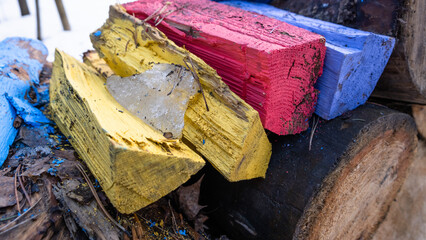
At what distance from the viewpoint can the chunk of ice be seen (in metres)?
1.44

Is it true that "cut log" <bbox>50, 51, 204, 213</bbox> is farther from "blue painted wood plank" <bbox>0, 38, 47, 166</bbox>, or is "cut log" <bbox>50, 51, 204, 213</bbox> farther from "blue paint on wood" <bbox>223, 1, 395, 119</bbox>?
"blue paint on wood" <bbox>223, 1, 395, 119</bbox>

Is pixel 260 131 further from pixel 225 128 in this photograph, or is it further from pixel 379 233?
pixel 379 233

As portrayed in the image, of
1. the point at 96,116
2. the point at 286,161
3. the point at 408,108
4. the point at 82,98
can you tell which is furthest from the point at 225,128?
the point at 408,108

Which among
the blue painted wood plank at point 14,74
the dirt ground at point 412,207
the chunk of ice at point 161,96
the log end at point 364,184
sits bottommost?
the dirt ground at point 412,207

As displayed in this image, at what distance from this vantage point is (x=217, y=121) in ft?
4.60

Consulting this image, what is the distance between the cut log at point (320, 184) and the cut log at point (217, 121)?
144 millimetres

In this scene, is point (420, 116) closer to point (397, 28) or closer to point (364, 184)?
point (397, 28)

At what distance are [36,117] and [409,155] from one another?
8.25ft

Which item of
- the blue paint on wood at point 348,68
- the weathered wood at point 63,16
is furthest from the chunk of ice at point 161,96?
the weathered wood at point 63,16

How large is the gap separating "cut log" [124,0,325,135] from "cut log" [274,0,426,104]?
0.58m

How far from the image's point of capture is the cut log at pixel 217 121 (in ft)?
4.41

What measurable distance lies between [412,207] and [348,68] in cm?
167

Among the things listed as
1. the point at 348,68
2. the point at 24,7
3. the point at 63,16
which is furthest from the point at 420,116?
→ the point at 24,7

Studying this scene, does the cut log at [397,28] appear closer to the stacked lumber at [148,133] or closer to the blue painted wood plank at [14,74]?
the stacked lumber at [148,133]
